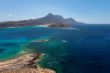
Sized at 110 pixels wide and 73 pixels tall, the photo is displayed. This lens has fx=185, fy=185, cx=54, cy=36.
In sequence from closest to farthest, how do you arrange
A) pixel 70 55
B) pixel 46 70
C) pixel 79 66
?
pixel 46 70 → pixel 79 66 → pixel 70 55

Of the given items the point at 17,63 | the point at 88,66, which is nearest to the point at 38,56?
the point at 17,63

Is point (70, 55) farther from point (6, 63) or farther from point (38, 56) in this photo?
point (6, 63)

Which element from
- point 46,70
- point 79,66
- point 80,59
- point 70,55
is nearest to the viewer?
point 46,70

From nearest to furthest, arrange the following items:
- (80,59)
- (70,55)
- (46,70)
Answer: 1. (46,70)
2. (80,59)
3. (70,55)

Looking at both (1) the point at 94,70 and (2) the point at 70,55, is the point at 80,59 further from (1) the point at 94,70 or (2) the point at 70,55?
(1) the point at 94,70

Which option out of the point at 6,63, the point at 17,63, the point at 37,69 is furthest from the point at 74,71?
the point at 6,63

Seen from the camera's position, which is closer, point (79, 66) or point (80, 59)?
point (79, 66)

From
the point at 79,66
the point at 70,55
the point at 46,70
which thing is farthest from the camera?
the point at 70,55

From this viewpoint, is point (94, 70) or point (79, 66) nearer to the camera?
point (94, 70)

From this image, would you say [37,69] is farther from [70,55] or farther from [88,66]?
[70,55]
